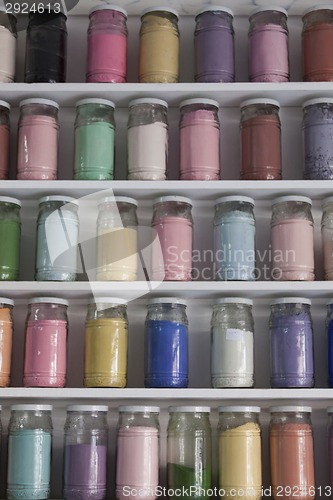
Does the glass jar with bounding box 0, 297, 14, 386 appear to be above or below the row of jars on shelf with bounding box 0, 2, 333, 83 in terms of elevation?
below

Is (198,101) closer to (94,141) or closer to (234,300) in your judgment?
(94,141)

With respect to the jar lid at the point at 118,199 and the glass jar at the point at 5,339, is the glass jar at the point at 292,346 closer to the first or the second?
the jar lid at the point at 118,199

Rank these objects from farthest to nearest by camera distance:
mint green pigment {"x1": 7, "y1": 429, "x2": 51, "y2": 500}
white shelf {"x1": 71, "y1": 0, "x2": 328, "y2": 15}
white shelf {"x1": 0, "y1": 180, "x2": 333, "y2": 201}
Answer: white shelf {"x1": 71, "y1": 0, "x2": 328, "y2": 15} → white shelf {"x1": 0, "y1": 180, "x2": 333, "y2": 201} → mint green pigment {"x1": 7, "y1": 429, "x2": 51, "y2": 500}

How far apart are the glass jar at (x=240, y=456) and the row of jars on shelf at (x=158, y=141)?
49 cm

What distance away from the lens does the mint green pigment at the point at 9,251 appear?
157cm

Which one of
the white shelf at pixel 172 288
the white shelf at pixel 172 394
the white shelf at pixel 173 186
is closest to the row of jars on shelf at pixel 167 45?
the white shelf at pixel 173 186

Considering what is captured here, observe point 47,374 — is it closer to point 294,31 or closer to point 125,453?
point 125,453

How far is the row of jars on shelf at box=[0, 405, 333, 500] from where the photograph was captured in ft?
4.88

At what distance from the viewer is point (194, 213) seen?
1.72m

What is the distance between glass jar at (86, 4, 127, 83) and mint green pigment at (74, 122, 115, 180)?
0.11m

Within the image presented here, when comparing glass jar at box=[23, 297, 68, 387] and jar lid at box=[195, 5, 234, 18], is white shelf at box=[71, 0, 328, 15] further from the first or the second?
glass jar at box=[23, 297, 68, 387]

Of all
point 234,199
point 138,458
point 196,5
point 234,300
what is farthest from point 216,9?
point 138,458

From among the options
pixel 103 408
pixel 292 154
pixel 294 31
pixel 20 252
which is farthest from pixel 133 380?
pixel 294 31

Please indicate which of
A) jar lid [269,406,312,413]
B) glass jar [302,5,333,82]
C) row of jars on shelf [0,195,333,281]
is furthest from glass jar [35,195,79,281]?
glass jar [302,5,333,82]
